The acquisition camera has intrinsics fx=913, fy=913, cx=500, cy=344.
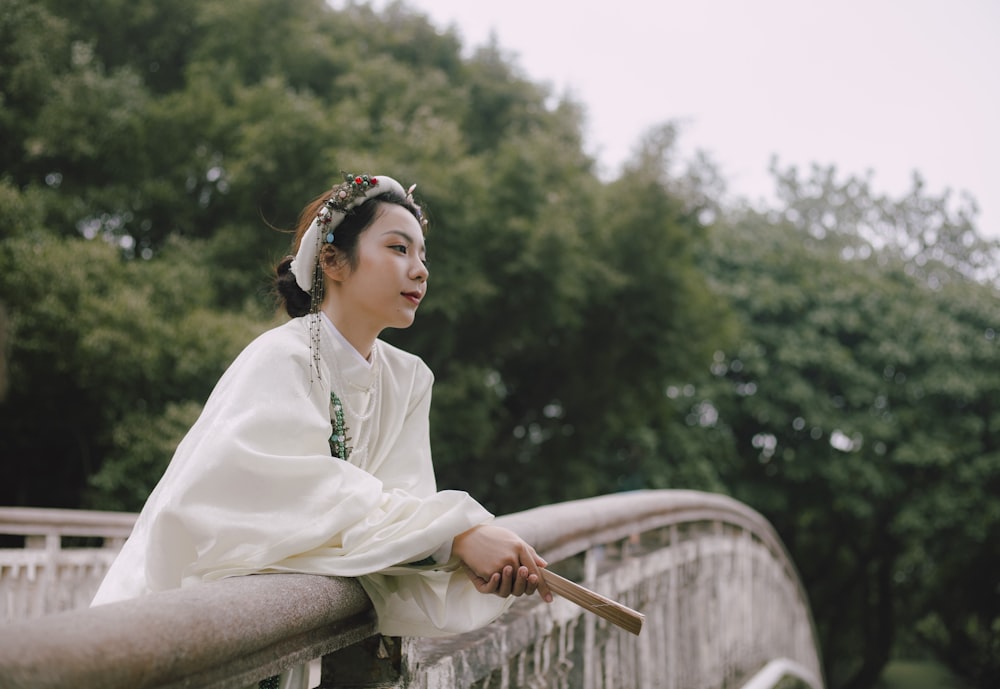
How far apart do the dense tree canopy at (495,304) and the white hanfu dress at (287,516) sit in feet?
23.4

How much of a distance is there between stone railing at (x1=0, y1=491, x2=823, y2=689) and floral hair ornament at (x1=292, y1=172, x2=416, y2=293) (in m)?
0.71

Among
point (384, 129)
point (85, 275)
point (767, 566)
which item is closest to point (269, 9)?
point (384, 129)

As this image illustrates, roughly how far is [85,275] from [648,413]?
8127 mm

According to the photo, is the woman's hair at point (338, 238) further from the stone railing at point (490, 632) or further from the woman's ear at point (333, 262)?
the stone railing at point (490, 632)

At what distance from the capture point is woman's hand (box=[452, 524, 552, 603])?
144 cm

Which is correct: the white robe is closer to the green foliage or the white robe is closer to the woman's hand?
the woman's hand

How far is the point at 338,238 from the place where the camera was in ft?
6.31

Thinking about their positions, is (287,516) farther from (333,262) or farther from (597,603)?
(333,262)

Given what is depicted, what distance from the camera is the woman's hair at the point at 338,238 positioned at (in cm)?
192

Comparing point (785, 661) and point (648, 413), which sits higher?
point (648, 413)

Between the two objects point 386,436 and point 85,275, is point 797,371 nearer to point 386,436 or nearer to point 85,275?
point 85,275

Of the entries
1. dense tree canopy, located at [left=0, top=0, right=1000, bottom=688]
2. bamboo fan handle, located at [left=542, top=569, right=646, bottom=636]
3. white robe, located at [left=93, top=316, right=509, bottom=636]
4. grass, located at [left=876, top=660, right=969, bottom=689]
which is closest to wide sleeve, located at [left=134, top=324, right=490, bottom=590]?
white robe, located at [left=93, top=316, right=509, bottom=636]

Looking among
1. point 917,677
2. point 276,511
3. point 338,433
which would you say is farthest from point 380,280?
point 917,677

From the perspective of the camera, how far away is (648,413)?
13.6 m
